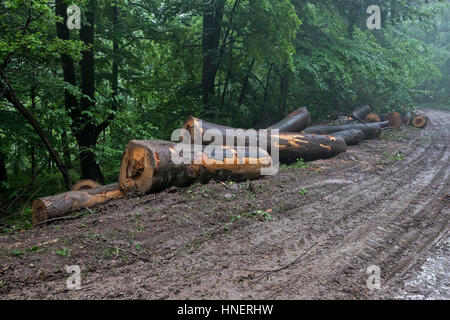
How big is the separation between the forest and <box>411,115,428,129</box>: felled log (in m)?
2.80

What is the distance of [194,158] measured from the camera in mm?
5762

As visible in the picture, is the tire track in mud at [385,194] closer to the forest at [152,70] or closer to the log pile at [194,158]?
the log pile at [194,158]

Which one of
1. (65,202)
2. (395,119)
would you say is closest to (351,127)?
(395,119)

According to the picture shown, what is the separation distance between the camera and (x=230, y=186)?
5.82m

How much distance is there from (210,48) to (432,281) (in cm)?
895

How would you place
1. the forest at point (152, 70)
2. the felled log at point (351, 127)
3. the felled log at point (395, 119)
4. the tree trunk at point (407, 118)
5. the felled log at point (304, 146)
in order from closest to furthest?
1. the forest at point (152, 70)
2. the felled log at point (304, 146)
3. the felled log at point (351, 127)
4. the felled log at point (395, 119)
5. the tree trunk at point (407, 118)

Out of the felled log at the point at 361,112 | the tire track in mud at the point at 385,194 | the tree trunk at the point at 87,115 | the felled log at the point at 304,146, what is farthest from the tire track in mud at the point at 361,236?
the felled log at the point at 361,112

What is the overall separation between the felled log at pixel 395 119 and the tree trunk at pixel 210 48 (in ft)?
31.3

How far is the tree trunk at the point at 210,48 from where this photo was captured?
31.9 ft

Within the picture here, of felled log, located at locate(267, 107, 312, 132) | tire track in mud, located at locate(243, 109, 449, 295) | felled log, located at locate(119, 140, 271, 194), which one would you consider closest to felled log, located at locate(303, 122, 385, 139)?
felled log, located at locate(267, 107, 312, 132)

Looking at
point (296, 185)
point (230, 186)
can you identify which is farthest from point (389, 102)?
point (230, 186)

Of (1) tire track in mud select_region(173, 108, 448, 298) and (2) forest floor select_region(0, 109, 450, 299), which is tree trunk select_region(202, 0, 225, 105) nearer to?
(2) forest floor select_region(0, 109, 450, 299)

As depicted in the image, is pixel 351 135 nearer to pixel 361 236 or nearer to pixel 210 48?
pixel 210 48

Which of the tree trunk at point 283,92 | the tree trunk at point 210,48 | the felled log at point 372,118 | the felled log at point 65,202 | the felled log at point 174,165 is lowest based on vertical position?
the felled log at point 65,202
